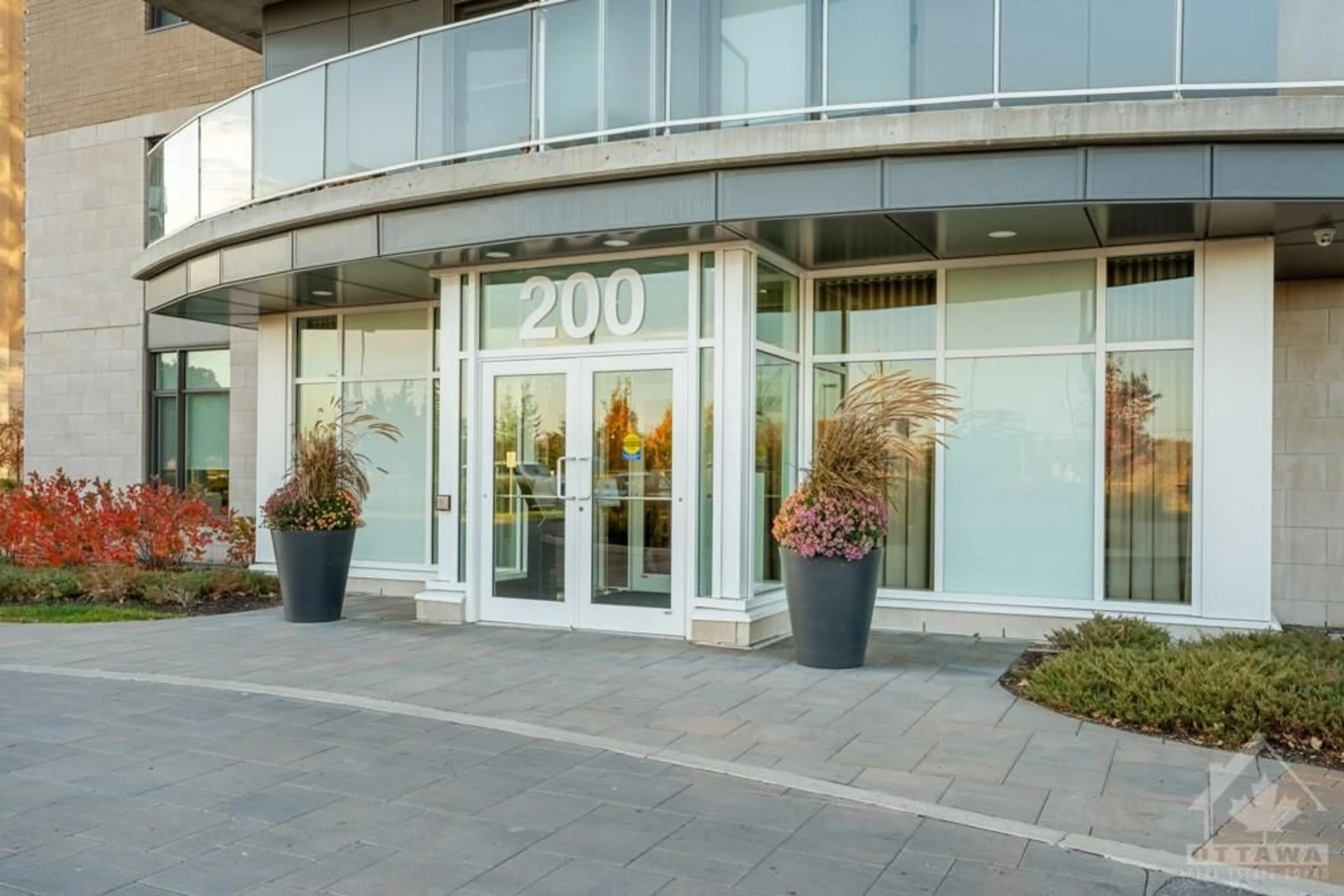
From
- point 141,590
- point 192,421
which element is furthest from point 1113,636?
point 192,421

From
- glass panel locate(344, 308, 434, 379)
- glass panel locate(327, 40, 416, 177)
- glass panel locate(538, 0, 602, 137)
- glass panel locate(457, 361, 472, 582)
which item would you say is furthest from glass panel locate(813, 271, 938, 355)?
glass panel locate(344, 308, 434, 379)

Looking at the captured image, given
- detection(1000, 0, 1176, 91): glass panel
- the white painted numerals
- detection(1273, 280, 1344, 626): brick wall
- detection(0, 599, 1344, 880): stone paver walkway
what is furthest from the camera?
detection(1273, 280, 1344, 626): brick wall

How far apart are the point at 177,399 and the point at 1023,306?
13134 mm

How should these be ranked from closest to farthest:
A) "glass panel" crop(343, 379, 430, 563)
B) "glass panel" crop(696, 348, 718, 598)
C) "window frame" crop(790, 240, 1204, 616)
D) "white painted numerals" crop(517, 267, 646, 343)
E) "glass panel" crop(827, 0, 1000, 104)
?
1. "glass panel" crop(827, 0, 1000, 104)
2. "window frame" crop(790, 240, 1204, 616)
3. "glass panel" crop(696, 348, 718, 598)
4. "white painted numerals" crop(517, 267, 646, 343)
5. "glass panel" crop(343, 379, 430, 563)

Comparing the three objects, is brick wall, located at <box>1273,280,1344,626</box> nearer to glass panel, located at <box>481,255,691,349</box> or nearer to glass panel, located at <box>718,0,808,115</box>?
glass panel, located at <box>718,0,808,115</box>

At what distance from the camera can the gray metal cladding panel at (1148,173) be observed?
7422mm

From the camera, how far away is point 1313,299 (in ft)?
33.8

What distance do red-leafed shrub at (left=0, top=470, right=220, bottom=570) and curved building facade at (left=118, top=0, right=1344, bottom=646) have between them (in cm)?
311

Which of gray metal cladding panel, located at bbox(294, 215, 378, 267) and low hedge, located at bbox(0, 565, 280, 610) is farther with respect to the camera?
low hedge, located at bbox(0, 565, 280, 610)

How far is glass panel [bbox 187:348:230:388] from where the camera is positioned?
54.7 feet

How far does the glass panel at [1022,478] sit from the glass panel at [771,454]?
4.61 ft

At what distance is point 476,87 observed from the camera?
952 cm

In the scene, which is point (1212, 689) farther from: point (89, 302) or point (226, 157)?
point (89, 302)

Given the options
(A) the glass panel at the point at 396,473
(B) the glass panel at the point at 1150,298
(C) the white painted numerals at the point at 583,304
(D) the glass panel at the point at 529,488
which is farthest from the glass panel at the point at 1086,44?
(A) the glass panel at the point at 396,473
